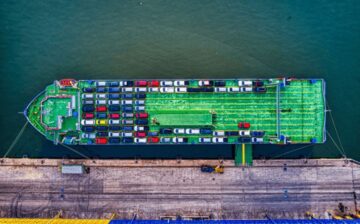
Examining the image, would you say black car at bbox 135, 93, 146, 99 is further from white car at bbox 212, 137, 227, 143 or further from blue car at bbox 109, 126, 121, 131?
white car at bbox 212, 137, 227, 143

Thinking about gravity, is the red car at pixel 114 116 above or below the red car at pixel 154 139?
above

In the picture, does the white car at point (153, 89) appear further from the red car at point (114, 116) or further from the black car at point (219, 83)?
the black car at point (219, 83)

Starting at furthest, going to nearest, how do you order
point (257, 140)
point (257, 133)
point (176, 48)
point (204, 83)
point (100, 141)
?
1. point (176, 48)
2. point (204, 83)
3. point (100, 141)
4. point (257, 140)
5. point (257, 133)

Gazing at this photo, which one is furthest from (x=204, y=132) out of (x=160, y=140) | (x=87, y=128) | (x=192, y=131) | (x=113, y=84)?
(x=87, y=128)

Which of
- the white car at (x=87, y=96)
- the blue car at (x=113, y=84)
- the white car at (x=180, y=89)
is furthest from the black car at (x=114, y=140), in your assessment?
the white car at (x=180, y=89)

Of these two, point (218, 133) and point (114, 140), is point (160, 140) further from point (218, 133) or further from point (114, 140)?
point (218, 133)

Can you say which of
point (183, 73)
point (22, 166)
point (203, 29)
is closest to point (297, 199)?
point (183, 73)

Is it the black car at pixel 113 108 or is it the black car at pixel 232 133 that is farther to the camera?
the black car at pixel 113 108
